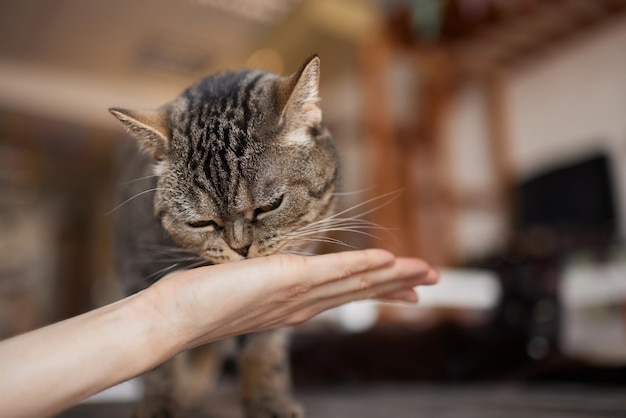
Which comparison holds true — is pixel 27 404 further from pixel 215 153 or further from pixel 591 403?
pixel 591 403

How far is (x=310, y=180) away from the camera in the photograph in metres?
0.81

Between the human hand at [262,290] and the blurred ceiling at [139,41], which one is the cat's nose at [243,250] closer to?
the human hand at [262,290]

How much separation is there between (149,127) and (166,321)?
0.36 m

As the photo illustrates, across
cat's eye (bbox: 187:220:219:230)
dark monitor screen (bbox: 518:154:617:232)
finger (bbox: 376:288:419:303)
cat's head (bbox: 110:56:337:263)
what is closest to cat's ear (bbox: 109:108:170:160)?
cat's head (bbox: 110:56:337:263)

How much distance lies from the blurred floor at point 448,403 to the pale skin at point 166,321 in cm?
34

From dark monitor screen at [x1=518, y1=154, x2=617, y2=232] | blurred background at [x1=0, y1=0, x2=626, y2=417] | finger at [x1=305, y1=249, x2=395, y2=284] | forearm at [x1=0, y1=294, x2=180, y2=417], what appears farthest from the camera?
dark monitor screen at [x1=518, y1=154, x2=617, y2=232]

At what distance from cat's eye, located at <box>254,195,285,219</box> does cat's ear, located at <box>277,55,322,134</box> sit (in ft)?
0.39

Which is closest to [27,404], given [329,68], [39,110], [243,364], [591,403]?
[243,364]

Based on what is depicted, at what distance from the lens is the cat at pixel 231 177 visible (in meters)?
0.75

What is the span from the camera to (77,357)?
17.7 inches

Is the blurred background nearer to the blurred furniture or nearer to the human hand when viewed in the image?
the blurred furniture

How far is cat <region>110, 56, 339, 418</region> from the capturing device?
29.7 inches

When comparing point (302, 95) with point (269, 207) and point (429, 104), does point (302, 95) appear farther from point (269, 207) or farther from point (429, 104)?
point (429, 104)

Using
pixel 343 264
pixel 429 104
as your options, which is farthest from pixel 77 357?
pixel 429 104
